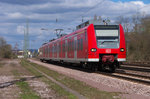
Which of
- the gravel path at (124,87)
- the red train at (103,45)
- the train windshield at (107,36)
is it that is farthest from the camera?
the train windshield at (107,36)

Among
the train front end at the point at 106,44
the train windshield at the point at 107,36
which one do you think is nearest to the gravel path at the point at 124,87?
the train front end at the point at 106,44

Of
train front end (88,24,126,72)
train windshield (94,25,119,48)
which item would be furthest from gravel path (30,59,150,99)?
train windshield (94,25,119,48)

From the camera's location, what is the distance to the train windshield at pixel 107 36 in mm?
16359

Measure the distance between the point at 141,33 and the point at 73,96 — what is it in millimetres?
28354

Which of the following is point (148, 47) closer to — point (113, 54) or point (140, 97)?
point (113, 54)

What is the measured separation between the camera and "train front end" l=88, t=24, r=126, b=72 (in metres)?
16.2

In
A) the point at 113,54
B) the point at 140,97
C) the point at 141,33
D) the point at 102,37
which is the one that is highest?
the point at 141,33

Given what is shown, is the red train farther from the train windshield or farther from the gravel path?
the gravel path

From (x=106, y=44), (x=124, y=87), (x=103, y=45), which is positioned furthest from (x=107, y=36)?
(x=124, y=87)

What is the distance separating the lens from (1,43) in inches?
3615

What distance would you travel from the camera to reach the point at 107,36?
16516mm

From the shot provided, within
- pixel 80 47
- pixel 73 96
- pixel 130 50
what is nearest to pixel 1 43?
pixel 130 50

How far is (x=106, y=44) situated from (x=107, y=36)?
59 cm

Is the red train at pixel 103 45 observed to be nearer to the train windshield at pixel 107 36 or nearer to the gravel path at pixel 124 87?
the train windshield at pixel 107 36
